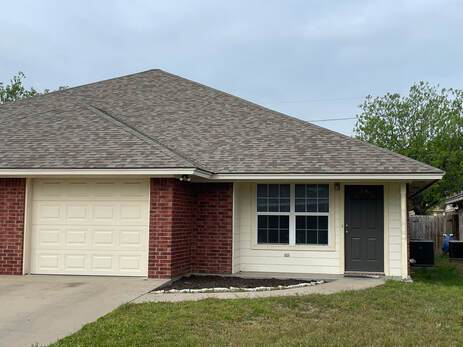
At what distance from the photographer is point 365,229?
12922 millimetres

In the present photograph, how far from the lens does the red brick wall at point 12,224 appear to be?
39.9 feet

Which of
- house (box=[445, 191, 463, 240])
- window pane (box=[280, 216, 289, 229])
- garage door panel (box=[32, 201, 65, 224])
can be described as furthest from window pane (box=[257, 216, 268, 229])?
house (box=[445, 191, 463, 240])

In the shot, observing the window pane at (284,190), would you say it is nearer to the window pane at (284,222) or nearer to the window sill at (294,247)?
the window pane at (284,222)

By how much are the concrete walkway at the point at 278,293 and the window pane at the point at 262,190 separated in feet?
9.09

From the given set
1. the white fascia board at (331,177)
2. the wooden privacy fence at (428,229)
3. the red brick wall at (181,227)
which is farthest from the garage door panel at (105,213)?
the wooden privacy fence at (428,229)

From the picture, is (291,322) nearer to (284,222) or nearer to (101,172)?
(101,172)

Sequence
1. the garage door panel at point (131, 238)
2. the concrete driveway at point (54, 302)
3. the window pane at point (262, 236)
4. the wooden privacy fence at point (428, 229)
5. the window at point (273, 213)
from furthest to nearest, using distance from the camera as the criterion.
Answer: the wooden privacy fence at point (428, 229) < the window pane at point (262, 236) < the window at point (273, 213) < the garage door panel at point (131, 238) < the concrete driveway at point (54, 302)

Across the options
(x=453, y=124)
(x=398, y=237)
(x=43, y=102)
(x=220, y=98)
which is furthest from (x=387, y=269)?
(x=453, y=124)

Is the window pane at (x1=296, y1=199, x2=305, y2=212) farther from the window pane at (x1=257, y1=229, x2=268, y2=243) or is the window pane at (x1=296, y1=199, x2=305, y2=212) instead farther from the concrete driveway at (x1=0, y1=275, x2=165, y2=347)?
the concrete driveway at (x1=0, y1=275, x2=165, y2=347)

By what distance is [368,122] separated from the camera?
35.4 meters

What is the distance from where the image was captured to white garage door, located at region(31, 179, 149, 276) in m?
12.0

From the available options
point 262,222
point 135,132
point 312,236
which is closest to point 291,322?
point 312,236

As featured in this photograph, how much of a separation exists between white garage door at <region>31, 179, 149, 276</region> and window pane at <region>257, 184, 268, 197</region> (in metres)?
2.85

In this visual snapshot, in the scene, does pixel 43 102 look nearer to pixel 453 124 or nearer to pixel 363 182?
pixel 363 182
